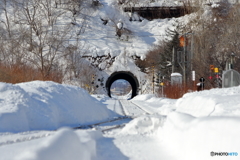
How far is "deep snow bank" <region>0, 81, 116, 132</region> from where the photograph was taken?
25.8 ft

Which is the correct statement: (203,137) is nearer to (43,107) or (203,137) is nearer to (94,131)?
(94,131)

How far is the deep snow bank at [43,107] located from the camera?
25.8 ft

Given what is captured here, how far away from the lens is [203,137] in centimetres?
379

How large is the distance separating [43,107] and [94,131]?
3.03 meters

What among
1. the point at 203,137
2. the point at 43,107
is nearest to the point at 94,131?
the point at 43,107

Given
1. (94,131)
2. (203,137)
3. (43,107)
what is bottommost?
(94,131)

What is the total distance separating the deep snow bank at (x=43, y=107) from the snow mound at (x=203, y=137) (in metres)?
4.23

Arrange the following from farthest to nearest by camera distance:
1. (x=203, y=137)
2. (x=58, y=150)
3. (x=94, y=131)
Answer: (x=94, y=131), (x=203, y=137), (x=58, y=150)

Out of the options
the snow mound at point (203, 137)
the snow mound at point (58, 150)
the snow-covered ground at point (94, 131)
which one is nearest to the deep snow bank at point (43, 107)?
the snow-covered ground at point (94, 131)

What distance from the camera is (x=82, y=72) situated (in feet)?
133

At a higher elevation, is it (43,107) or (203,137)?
(203,137)

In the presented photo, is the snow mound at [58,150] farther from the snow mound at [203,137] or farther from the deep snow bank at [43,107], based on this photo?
the deep snow bank at [43,107]

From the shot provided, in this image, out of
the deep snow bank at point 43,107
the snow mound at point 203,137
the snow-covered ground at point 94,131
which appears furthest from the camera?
the deep snow bank at point 43,107

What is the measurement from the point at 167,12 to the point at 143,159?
51824 millimetres
